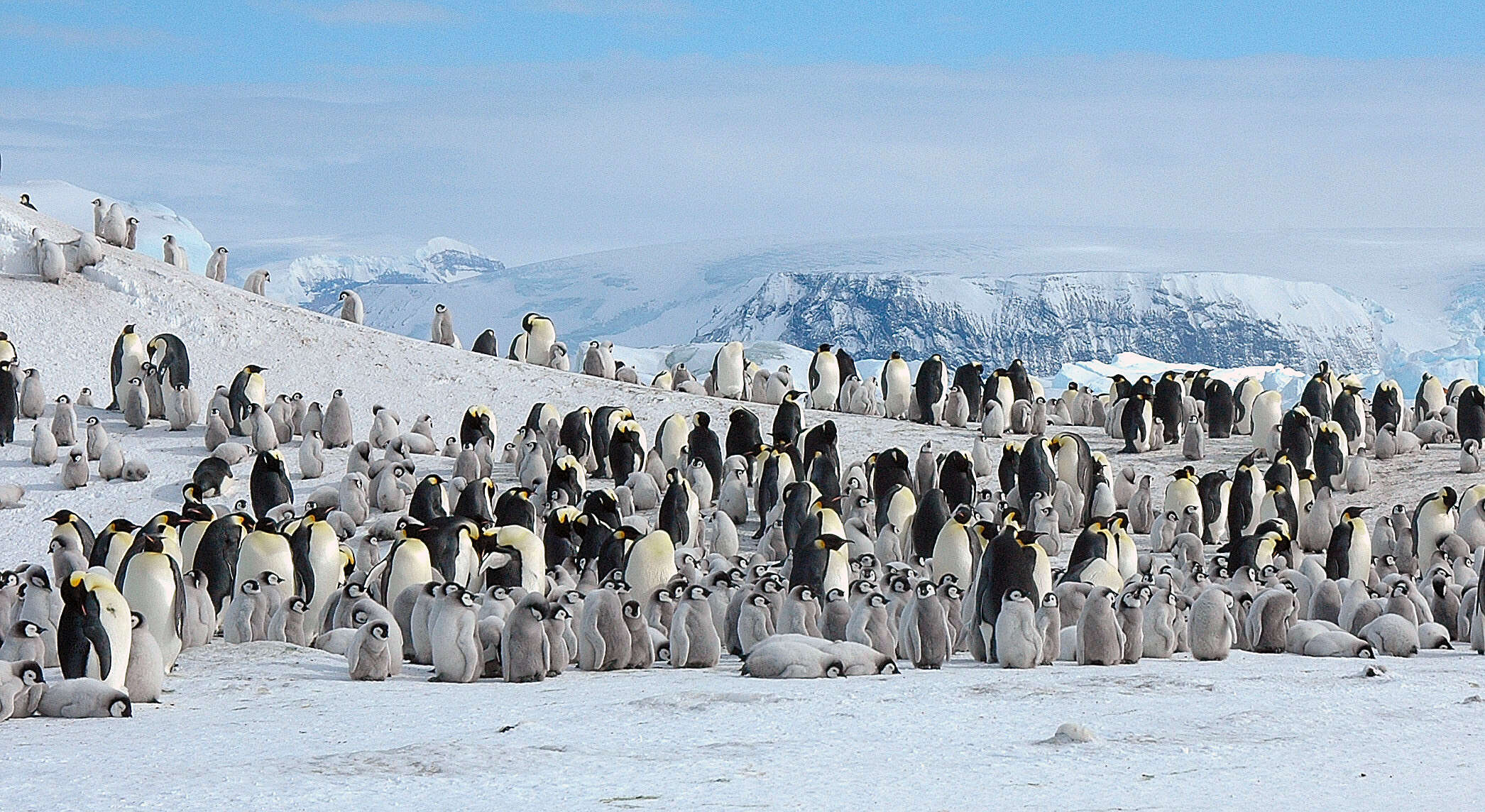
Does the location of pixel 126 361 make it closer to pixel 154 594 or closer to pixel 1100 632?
pixel 154 594

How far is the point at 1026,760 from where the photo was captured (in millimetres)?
5289

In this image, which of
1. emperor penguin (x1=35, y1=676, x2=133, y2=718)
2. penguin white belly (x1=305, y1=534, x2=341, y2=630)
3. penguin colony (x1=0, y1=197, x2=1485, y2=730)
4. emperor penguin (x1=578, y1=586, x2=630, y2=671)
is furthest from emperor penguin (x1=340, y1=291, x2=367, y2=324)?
emperor penguin (x1=35, y1=676, x2=133, y2=718)

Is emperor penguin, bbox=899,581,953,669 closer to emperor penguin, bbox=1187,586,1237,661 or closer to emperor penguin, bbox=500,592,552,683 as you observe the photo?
emperor penguin, bbox=1187,586,1237,661

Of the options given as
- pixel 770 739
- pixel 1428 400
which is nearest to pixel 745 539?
pixel 770 739

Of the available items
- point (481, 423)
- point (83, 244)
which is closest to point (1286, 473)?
point (481, 423)

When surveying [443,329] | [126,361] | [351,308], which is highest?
[351,308]

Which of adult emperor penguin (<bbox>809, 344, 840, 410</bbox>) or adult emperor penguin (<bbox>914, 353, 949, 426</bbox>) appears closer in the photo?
adult emperor penguin (<bbox>914, 353, 949, 426</bbox>)

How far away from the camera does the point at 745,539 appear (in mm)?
14172

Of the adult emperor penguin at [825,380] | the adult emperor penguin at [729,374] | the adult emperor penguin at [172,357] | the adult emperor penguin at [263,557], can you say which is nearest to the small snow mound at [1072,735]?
the adult emperor penguin at [263,557]

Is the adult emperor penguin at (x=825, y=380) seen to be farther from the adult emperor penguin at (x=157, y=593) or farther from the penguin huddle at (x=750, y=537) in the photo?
the adult emperor penguin at (x=157, y=593)

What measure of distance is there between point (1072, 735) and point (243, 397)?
13.4 metres

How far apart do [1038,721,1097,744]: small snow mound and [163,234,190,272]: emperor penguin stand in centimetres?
2126

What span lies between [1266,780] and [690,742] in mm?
1932

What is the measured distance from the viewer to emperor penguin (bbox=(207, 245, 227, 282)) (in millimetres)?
25734
